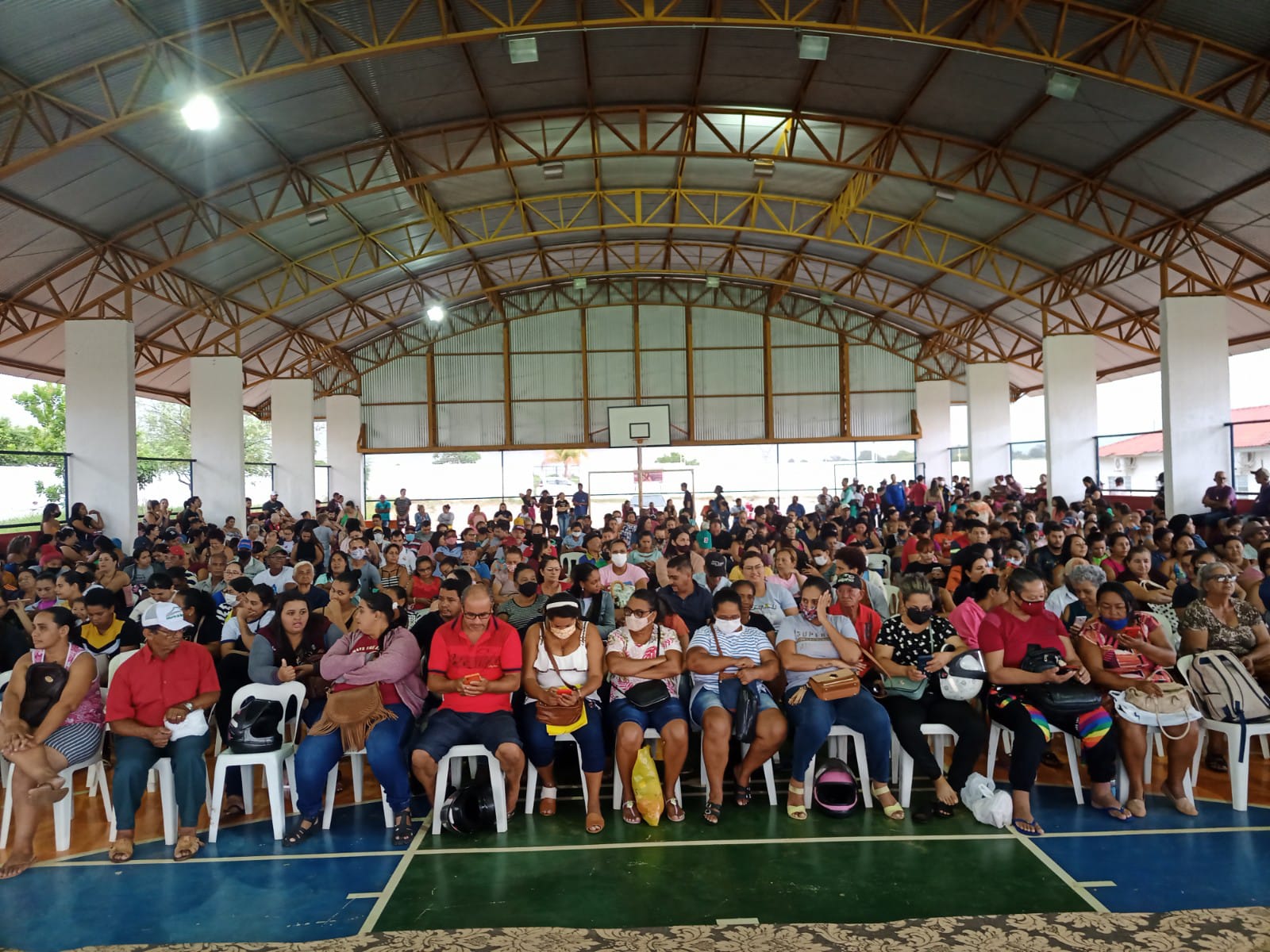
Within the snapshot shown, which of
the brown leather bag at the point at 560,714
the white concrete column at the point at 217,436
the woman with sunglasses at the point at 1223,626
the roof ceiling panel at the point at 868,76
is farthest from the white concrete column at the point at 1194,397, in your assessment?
the white concrete column at the point at 217,436

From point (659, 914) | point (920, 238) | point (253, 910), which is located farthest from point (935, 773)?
point (920, 238)

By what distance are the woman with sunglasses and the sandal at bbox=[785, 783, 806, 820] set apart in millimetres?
2426

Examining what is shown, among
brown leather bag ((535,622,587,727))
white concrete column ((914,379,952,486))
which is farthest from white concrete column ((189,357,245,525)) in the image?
white concrete column ((914,379,952,486))

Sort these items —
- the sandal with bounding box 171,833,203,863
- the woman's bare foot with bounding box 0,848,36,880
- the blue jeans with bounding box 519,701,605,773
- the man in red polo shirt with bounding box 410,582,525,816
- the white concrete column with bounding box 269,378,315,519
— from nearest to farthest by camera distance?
the woman's bare foot with bounding box 0,848,36,880 < the sandal with bounding box 171,833,203,863 < the man in red polo shirt with bounding box 410,582,525,816 < the blue jeans with bounding box 519,701,605,773 < the white concrete column with bounding box 269,378,315,519

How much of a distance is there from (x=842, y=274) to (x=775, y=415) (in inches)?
163

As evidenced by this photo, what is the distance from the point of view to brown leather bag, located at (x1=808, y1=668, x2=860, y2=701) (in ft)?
14.3

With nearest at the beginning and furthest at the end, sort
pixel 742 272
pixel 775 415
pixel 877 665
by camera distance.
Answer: pixel 877 665 < pixel 742 272 < pixel 775 415

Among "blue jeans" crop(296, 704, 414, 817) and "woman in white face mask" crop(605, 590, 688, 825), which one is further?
"woman in white face mask" crop(605, 590, 688, 825)

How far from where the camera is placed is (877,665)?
4496 mm

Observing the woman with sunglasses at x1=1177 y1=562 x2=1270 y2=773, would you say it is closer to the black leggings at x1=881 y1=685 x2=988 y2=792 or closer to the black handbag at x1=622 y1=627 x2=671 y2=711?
the black leggings at x1=881 y1=685 x2=988 y2=792

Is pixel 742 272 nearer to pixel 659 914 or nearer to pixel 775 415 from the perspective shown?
pixel 775 415

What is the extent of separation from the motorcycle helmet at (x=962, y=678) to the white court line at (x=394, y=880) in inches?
111

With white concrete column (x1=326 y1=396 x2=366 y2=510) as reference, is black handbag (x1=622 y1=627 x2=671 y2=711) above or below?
below

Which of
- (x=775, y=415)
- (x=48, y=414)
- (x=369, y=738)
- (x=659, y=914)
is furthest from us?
(x=48, y=414)
